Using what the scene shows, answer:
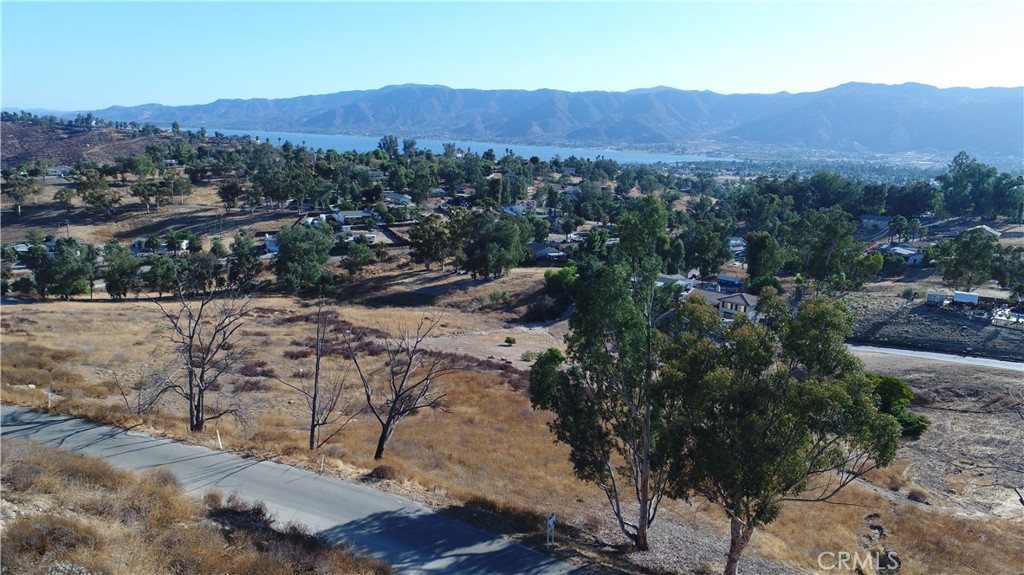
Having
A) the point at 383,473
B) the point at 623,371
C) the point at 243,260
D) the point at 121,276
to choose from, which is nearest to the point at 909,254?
the point at 623,371

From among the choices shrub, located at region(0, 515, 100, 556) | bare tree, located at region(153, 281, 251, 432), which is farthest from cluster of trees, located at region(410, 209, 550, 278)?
shrub, located at region(0, 515, 100, 556)

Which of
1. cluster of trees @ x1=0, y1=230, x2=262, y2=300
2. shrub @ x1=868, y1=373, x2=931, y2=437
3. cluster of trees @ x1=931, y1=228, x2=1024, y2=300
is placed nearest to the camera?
shrub @ x1=868, y1=373, x2=931, y2=437

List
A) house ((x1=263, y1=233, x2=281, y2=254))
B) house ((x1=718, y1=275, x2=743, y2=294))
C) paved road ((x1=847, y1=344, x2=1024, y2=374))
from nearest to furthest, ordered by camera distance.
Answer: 1. paved road ((x1=847, y1=344, x2=1024, y2=374))
2. house ((x1=718, y1=275, x2=743, y2=294))
3. house ((x1=263, y1=233, x2=281, y2=254))

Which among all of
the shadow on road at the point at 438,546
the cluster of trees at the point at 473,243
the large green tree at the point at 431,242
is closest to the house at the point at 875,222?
the cluster of trees at the point at 473,243

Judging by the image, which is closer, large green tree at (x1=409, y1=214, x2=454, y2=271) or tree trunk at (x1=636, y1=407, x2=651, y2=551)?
tree trunk at (x1=636, y1=407, x2=651, y2=551)

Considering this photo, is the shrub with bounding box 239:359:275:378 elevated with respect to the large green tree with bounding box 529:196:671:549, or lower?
lower

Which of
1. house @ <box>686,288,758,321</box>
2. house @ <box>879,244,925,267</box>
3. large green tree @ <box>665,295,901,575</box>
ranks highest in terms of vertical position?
large green tree @ <box>665,295,901,575</box>

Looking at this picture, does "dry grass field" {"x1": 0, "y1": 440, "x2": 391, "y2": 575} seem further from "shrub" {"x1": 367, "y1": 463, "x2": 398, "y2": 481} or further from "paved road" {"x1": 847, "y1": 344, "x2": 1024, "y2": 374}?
"paved road" {"x1": 847, "y1": 344, "x2": 1024, "y2": 374}
